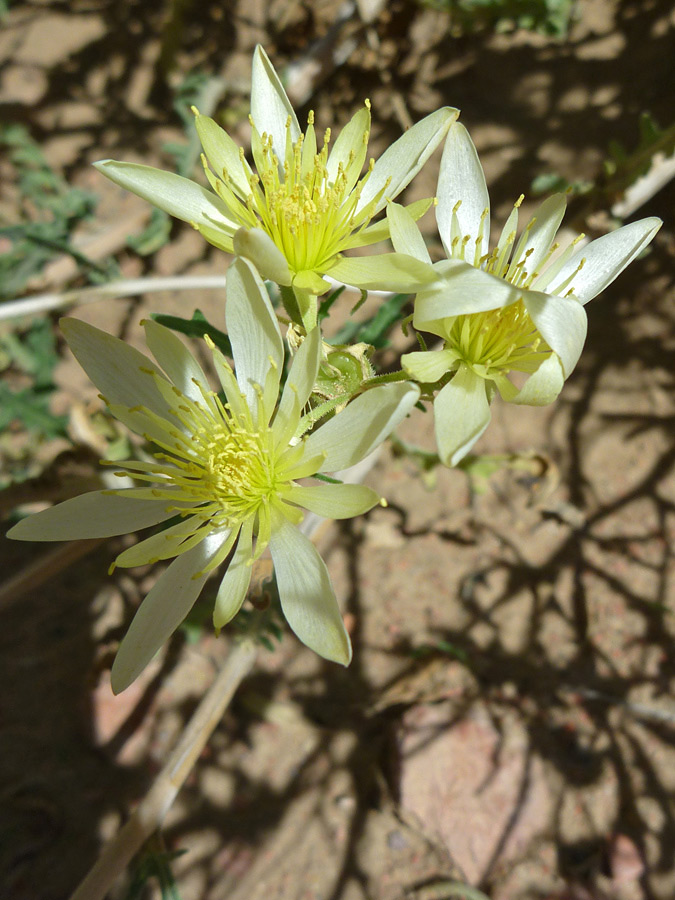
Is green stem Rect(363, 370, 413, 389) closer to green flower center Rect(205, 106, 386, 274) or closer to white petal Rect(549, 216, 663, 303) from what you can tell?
green flower center Rect(205, 106, 386, 274)

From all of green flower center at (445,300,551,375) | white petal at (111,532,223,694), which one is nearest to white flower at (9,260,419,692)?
white petal at (111,532,223,694)

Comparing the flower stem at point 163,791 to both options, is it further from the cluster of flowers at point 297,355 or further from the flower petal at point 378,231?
the flower petal at point 378,231

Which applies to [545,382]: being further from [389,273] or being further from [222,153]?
[222,153]

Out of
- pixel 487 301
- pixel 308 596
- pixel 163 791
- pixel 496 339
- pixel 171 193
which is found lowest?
pixel 163 791

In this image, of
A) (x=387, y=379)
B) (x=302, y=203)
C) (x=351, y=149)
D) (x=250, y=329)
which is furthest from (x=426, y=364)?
(x=351, y=149)

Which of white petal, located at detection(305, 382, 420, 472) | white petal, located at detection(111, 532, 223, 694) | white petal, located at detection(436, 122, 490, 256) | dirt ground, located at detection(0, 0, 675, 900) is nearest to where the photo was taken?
white petal, located at detection(305, 382, 420, 472)

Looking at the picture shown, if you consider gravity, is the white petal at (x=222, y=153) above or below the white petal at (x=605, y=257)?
above

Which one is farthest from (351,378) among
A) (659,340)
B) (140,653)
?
(659,340)

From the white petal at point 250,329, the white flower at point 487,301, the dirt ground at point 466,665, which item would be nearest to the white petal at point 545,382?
the white flower at point 487,301
